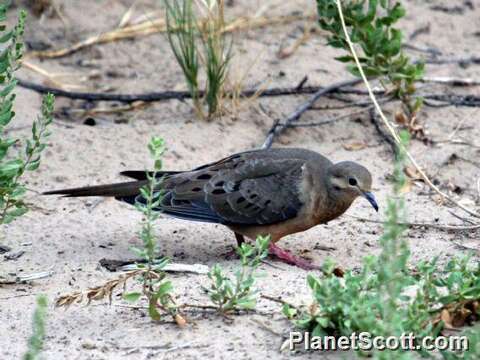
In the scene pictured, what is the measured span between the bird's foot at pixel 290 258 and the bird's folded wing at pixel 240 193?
0.16 meters

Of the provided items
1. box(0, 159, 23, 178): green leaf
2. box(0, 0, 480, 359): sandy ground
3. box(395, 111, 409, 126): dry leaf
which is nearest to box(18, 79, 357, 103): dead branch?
box(0, 0, 480, 359): sandy ground

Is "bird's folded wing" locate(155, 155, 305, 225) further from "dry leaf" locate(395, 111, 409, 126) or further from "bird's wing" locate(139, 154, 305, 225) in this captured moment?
"dry leaf" locate(395, 111, 409, 126)

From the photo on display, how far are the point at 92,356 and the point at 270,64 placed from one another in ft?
14.0

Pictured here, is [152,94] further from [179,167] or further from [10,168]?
[10,168]

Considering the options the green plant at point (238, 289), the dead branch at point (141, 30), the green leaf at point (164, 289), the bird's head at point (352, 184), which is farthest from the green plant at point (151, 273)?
the dead branch at point (141, 30)

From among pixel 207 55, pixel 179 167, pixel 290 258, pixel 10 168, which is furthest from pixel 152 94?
pixel 10 168

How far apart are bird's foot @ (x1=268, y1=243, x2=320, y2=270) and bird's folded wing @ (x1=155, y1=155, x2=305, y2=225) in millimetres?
159

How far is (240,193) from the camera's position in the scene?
5688mm

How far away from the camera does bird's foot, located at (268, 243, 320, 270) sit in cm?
546

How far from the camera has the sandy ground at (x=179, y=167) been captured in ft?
14.4

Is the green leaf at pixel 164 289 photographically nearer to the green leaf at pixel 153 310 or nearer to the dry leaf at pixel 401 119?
the green leaf at pixel 153 310

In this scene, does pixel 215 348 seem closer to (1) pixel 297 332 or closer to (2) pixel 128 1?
(1) pixel 297 332

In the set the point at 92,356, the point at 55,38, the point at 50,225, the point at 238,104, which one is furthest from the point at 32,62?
the point at 92,356

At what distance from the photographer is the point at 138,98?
24.7 ft
